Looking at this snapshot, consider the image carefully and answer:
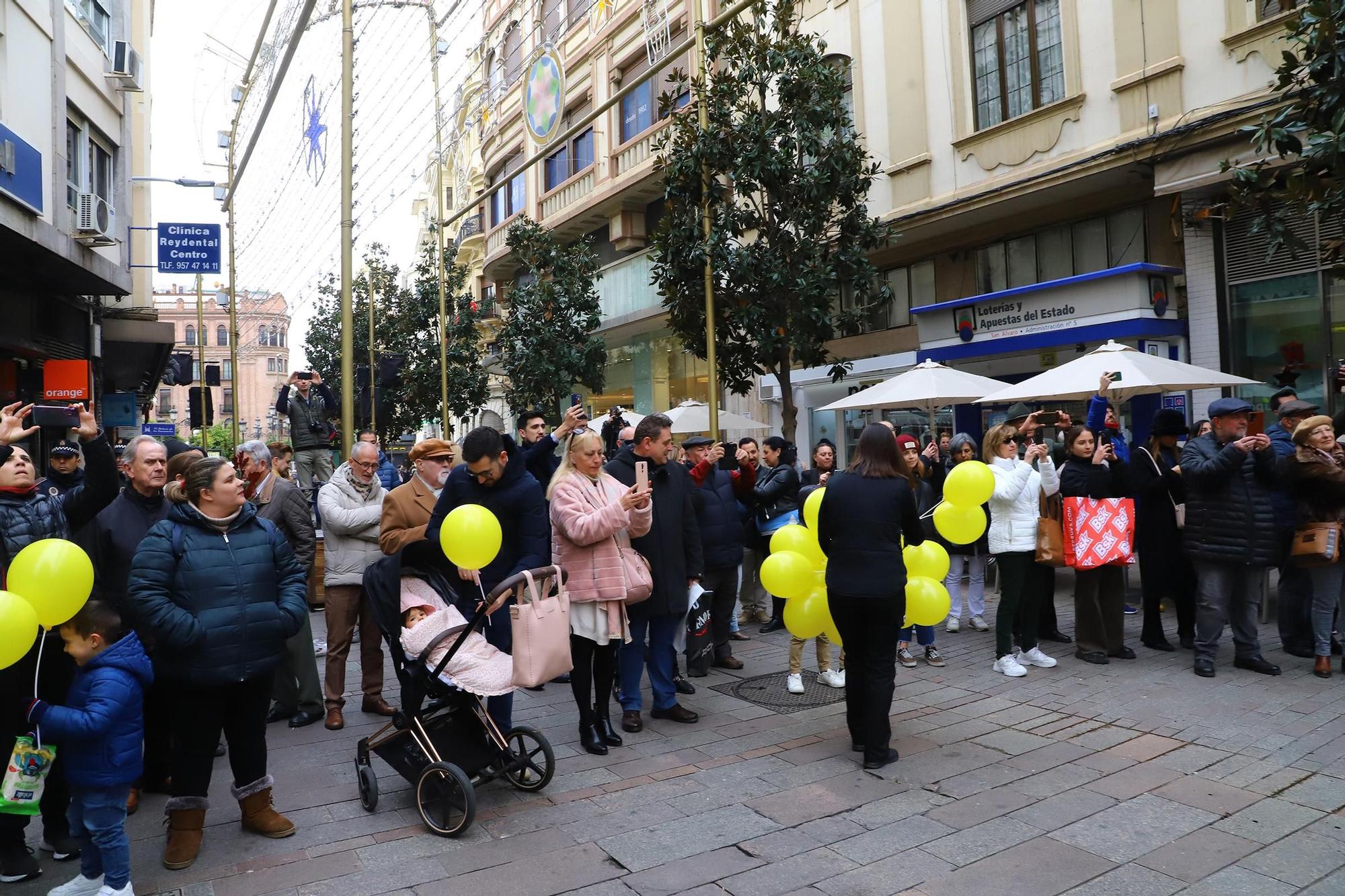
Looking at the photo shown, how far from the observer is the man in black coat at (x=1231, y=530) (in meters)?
6.91

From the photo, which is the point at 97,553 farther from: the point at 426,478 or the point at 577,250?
the point at 577,250

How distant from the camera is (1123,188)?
14133mm

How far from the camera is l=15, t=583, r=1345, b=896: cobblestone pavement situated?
13.1 ft

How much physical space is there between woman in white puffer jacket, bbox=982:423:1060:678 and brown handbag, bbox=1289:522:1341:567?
1.73 meters

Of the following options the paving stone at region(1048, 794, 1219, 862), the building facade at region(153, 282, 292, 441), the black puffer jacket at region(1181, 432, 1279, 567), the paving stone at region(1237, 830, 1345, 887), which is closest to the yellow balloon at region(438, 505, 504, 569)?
the paving stone at region(1048, 794, 1219, 862)

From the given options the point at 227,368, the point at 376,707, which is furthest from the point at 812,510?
the point at 227,368

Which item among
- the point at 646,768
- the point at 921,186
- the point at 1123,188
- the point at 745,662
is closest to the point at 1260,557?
the point at 745,662

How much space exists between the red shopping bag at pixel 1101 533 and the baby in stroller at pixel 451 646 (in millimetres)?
4800

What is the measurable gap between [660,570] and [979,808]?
2.41m

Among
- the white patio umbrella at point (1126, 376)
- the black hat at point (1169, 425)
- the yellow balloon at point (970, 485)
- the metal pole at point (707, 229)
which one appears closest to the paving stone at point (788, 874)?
the yellow balloon at point (970, 485)

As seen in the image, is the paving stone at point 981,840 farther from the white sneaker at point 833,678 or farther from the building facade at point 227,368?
the building facade at point 227,368

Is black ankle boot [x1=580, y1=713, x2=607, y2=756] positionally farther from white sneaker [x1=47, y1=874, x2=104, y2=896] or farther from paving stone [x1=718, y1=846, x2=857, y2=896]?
white sneaker [x1=47, y1=874, x2=104, y2=896]

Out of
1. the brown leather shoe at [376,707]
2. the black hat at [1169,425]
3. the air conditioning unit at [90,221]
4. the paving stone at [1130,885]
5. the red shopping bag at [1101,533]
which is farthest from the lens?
the air conditioning unit at [90,221]

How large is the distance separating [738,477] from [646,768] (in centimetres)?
376
